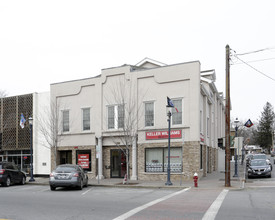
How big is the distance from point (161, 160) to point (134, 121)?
3366mm

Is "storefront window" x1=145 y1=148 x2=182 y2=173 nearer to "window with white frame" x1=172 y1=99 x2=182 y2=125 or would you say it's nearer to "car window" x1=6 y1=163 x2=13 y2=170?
"window with white frame" x1=172 y1=99 x2=182 y2=125

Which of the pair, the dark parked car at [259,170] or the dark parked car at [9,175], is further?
the dark parked car at [259,170]

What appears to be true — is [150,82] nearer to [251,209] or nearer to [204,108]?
[204,108]

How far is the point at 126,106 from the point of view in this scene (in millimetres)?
24906

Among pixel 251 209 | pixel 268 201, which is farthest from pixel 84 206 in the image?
pixel 268 201

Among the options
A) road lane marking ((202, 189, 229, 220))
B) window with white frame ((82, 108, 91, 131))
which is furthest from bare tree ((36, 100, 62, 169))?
road lane marking ((202, 189, 229, 220))

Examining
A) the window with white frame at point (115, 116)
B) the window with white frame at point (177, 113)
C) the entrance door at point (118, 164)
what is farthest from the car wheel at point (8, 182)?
the window with white frame at point (177, 113)

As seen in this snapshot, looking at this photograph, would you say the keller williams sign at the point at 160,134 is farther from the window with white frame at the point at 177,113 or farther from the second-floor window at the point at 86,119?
the second-floor window at the point at 86,119

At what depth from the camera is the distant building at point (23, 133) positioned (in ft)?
95.6

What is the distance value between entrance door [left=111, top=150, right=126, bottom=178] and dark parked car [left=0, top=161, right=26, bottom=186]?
6.56 meters

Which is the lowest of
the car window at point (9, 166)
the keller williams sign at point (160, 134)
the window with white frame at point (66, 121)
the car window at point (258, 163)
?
the car window at point (258, 163)

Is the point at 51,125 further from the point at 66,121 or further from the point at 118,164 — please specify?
the point at 118,164

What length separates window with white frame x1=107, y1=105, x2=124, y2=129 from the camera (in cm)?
2495

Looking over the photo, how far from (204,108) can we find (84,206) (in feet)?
57.7
